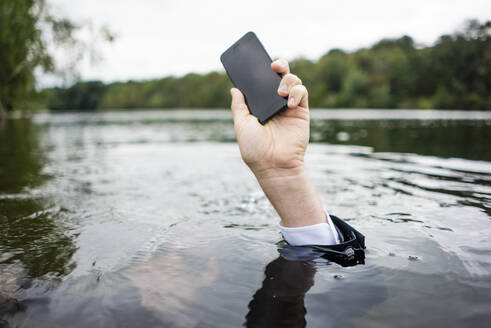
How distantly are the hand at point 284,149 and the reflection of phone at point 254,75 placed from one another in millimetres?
54

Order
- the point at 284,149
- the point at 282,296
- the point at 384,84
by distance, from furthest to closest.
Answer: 1. the point at 384,84
2. the point at 284,149
3. the point at 282,296

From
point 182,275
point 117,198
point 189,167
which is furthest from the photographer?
point 189,167

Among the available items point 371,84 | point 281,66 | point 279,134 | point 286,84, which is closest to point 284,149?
point 279,134

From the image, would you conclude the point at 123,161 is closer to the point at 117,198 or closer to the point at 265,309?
the point at 117,198

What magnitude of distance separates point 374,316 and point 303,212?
70 centimetres

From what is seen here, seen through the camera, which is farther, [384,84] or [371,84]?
[371,84]

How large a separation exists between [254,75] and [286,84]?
26cm

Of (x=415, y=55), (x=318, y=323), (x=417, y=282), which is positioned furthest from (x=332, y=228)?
(x=415, y=55)

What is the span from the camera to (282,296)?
1.95 meters

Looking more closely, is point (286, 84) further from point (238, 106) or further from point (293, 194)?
point (293, 194)

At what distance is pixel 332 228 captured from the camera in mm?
2312

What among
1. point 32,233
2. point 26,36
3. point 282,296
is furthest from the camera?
point 26,36

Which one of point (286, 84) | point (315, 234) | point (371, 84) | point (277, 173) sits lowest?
point (315, 234)

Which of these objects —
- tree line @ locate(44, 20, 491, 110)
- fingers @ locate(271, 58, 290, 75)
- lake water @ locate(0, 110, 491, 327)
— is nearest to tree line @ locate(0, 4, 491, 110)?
tree line @ locate(44, 20, 491, 110)
